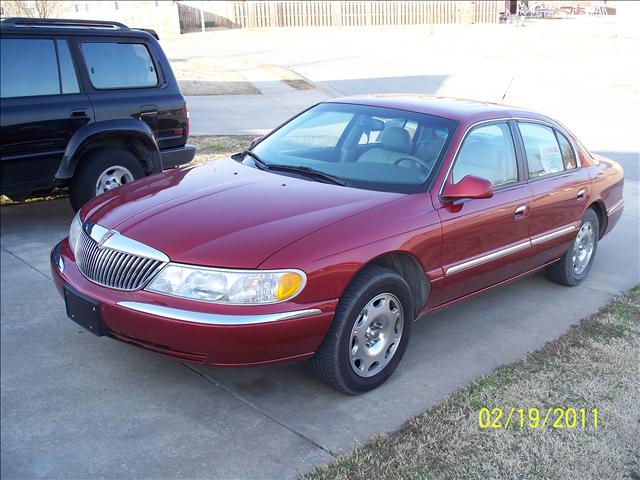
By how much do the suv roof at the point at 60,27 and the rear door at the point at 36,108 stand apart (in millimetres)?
79

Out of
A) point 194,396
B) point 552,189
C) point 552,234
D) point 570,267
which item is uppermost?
point 552,189

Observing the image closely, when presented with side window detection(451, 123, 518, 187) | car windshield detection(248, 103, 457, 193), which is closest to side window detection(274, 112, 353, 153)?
car windshield detection(248, 103, 457, 193)

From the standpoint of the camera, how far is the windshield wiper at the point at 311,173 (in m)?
4.32

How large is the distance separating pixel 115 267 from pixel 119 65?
388cm

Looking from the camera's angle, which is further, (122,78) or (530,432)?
(122,78)

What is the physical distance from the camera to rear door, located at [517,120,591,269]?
5.09 meters

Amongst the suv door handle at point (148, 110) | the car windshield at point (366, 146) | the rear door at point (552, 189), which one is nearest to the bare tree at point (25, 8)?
the suv door handle at point (148, 110)

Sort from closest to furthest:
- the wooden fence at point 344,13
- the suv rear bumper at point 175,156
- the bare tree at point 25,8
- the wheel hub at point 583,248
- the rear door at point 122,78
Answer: the wheel hub at point 583,248
the rear door at point 122,78
the suv rear bumper at point 175,156
the bare tree at point 25,8
the wooden fence at point 344,13

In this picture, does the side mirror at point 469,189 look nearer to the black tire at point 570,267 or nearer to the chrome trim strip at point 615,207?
the black tire at point 570,267

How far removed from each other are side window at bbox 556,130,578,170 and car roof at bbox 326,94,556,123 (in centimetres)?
28

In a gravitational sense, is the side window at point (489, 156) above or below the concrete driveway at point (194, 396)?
above

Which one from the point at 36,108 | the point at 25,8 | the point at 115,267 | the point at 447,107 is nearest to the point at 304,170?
the point at 447,107

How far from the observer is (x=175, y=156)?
7363mm

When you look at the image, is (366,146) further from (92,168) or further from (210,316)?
(92,168)
